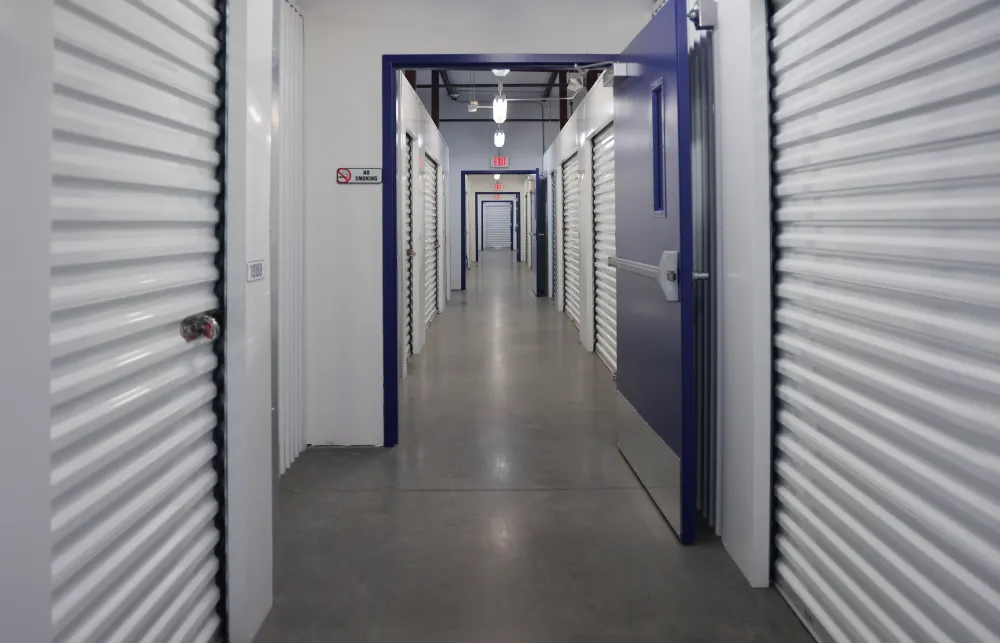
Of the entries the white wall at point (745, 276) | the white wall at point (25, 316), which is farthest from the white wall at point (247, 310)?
the white wall at point (745, 276)

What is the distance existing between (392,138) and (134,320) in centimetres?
274

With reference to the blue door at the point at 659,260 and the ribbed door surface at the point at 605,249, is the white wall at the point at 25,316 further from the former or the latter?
the ribbed door surface at the point at 605,249

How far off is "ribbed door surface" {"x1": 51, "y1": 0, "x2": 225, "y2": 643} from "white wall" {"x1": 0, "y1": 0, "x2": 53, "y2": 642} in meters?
0.08

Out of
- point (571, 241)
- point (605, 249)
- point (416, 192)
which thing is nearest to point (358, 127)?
point (416, 192)

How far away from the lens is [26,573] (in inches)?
49.3

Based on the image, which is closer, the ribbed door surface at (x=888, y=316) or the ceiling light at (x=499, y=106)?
the ribbed door surface at (x=888, y=316)

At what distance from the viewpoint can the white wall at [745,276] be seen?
248 centimetres

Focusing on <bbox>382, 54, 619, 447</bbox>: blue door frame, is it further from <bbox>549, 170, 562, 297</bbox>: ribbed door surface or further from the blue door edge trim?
<bbox>549, 170, 562, 297</bbox>: ribbed door surface

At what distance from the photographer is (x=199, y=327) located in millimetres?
1989

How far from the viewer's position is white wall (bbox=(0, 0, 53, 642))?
121cm

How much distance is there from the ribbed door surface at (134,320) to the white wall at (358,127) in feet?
6.96

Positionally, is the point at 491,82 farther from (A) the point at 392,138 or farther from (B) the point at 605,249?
(A) the point at 392,138

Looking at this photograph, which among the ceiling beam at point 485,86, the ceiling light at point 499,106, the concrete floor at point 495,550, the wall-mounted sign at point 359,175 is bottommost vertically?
the concrete floor at point 495,550

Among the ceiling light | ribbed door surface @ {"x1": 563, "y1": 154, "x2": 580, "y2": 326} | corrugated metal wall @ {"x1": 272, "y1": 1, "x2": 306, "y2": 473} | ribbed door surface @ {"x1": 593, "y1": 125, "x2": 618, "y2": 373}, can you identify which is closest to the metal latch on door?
corrugated metal wall @ {"x1": 272, "y1": 1, "x2": 306, "y2": 473}
